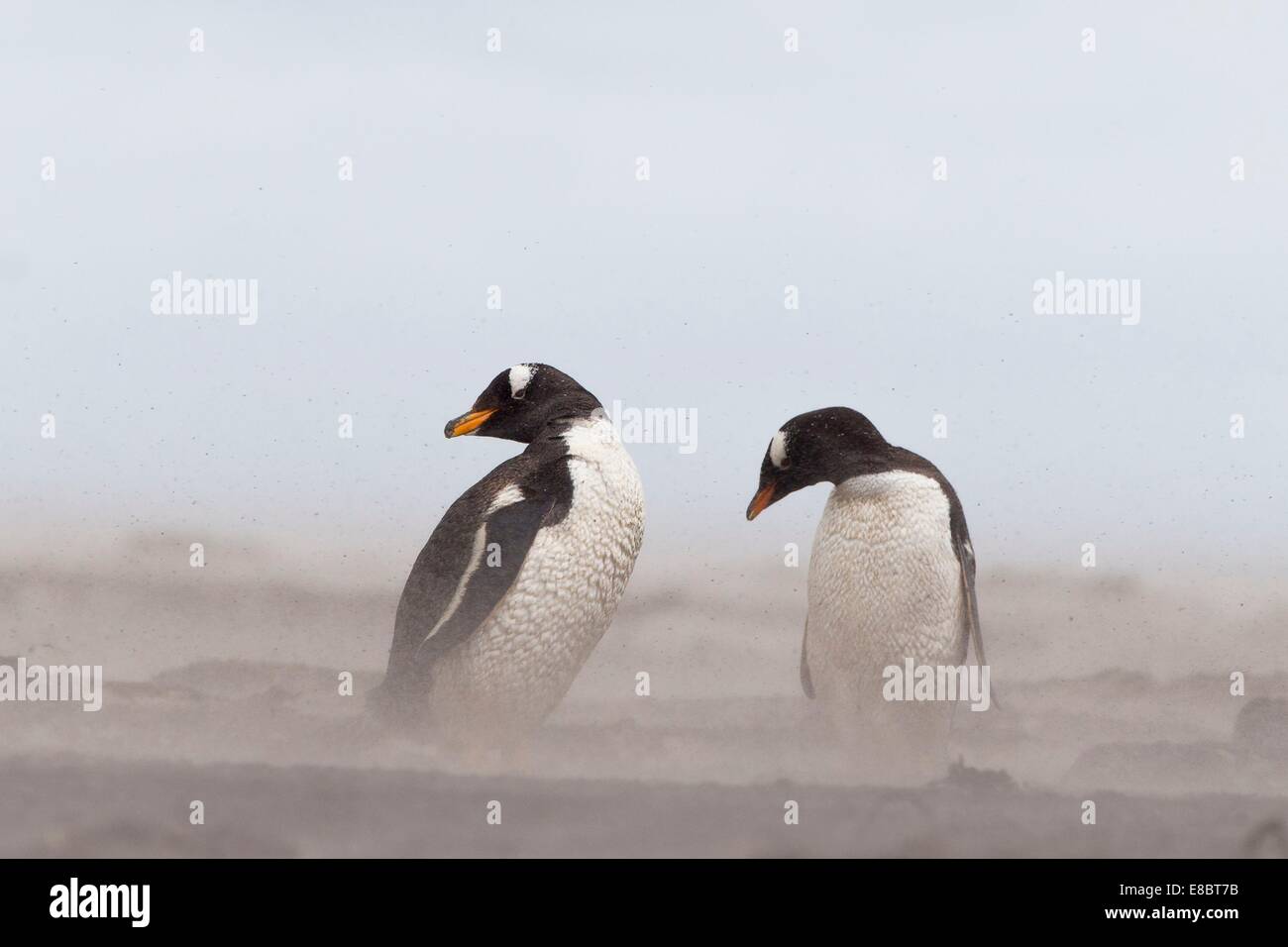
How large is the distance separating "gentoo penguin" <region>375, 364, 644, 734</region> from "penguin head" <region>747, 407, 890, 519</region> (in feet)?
2.39

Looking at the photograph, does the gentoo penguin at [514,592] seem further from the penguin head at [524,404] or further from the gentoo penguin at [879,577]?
the gentoo penguin at [879,577]

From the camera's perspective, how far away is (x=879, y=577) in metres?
5.60

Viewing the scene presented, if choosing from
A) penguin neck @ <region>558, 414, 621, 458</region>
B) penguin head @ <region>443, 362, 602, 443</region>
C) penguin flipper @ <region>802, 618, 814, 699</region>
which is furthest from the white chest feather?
penguin head @ <region>443, 362, 602, 443</region>

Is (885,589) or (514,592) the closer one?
(514,592)

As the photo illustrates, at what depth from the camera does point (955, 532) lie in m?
5.68

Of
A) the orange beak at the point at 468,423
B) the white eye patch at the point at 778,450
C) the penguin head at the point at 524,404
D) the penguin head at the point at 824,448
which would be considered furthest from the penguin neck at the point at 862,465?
the orange beak at the point at 468,423

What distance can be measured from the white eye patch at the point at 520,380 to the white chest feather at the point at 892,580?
4.96ft

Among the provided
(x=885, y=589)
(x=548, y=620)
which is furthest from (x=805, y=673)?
(x=548, y=620)

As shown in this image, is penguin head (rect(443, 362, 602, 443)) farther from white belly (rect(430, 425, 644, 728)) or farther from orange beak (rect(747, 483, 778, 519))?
orange beak (rect(747, 483, 778, 519))

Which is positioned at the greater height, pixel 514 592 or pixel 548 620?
pixel 514 592

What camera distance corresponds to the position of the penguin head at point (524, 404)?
5.96 m

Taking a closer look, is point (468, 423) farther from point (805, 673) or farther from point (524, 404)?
point (805, 673)

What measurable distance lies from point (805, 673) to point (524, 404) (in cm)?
174
